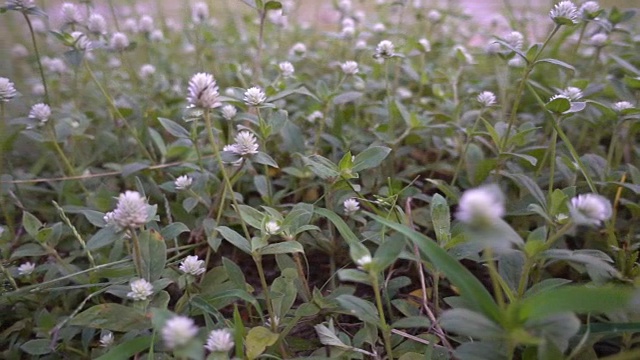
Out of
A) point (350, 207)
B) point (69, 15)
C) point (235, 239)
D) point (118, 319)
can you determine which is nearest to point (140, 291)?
point (118, 319)

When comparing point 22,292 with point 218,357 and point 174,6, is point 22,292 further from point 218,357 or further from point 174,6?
point 174,6

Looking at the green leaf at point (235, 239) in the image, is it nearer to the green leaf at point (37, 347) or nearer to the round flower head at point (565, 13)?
the green leaf at point (37, 347)

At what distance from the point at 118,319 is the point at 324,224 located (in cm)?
52

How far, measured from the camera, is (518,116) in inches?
60.9

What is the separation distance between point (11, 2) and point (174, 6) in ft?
7.31

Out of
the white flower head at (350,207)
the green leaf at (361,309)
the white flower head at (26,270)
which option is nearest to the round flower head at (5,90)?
the white flower head at (26,270)

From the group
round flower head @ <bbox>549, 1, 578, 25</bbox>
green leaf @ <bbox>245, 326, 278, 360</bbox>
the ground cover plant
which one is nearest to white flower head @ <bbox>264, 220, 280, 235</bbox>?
the ground cover plant

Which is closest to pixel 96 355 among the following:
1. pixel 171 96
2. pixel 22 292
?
pixel 22 292

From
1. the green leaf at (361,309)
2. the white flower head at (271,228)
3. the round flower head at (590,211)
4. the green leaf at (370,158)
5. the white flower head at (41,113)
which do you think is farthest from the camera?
the white flower head at (41,113)

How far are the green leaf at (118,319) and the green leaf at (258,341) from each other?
0.17 metres

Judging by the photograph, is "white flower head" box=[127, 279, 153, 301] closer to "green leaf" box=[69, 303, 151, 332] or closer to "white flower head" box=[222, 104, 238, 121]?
"green leaf" box=[69, 303, 151, 332]

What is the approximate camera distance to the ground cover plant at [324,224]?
77 cm

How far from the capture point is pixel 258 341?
0.83 meters

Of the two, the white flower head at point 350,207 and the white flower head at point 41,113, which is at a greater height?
the white flower head at point 41,113
